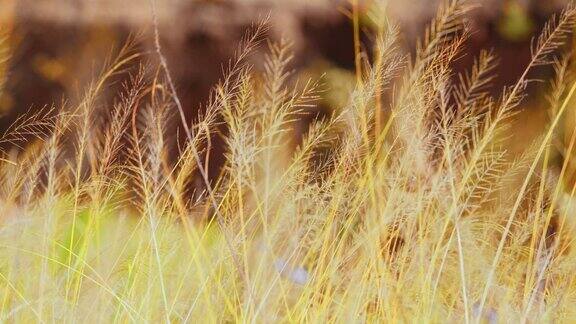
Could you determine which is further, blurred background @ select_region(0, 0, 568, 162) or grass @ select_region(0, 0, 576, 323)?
blurred background @ select_region(0, 0, 568, 162)

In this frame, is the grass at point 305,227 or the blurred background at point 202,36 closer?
the grass at point 305,227

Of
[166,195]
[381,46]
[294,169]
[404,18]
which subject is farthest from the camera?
[404,18]

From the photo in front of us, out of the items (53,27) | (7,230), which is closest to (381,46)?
(7,230)

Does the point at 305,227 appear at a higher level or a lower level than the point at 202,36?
lower

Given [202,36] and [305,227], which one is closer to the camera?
[305,227]

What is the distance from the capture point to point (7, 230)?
1438mm

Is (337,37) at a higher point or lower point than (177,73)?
higher

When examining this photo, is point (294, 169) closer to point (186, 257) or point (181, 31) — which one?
point (186, 257)

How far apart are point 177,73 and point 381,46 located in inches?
40.7

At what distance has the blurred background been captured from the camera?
2129mm

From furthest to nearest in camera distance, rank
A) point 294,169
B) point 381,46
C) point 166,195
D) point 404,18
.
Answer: point 404,18 → point 166,195 → point 294,169 → point 381,46

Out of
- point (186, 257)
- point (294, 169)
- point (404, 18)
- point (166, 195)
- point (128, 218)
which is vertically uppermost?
point (404, 18)

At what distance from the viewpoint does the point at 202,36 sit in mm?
2232

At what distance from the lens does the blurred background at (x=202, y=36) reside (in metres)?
2.13
